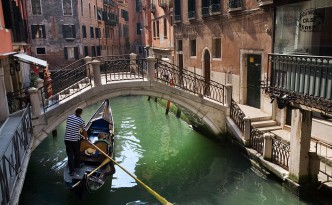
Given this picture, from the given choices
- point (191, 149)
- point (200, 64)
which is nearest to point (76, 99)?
point (191, 149)

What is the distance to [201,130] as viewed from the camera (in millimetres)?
13273

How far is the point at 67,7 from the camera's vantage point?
28531mm

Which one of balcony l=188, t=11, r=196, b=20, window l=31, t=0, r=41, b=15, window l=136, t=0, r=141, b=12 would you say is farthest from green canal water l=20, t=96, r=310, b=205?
window l=136, t=0, r=141, b=12

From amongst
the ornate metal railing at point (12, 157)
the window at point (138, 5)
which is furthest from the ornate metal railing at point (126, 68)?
the window at point (138, 5)

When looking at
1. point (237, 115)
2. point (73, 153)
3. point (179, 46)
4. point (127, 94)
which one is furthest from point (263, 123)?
point (179, 46)

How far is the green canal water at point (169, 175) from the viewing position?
816 centimetres

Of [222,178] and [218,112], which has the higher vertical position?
[218,112]

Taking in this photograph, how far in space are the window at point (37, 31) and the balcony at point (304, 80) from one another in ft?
80.5

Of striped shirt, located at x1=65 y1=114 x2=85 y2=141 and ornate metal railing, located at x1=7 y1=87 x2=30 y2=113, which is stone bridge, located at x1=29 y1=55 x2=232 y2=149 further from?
striped shirt, located at x1=65 y1=114 x2=85 y2=141

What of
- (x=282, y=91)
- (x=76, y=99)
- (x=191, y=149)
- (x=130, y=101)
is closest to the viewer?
(x=282, y=91)

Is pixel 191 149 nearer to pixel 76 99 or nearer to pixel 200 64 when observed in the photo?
pixel 76 99

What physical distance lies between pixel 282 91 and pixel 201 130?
6002 mm

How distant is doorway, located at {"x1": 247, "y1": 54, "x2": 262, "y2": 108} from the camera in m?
11.9

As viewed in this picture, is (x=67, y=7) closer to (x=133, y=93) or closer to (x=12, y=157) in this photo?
(x=133, y=93)
